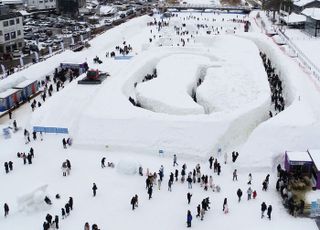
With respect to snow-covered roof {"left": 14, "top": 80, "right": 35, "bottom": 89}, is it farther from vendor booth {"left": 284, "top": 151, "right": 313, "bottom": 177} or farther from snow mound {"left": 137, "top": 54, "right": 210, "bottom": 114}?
vendor booth {"left": 284, "top": 151, "right": 313, "bottom": 177}

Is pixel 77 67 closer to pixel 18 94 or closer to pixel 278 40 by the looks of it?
pixel 18 94

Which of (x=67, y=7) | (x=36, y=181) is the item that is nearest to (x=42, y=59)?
(x=36, y=181)

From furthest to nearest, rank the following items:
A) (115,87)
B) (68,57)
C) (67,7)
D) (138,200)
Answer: (67,7)
(68,57)
(115,87)
(138,200)

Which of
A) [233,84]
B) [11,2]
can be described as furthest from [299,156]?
[11,2]

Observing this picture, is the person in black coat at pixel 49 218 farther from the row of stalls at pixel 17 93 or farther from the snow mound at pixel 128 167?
the row of stalls at pixel 17 93

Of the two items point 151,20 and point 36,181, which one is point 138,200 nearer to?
point 36,181

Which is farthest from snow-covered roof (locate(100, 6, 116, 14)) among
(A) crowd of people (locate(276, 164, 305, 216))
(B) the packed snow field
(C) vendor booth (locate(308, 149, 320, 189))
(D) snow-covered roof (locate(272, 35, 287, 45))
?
(A) crowd of people (locate(276, 164, 305, 216))
